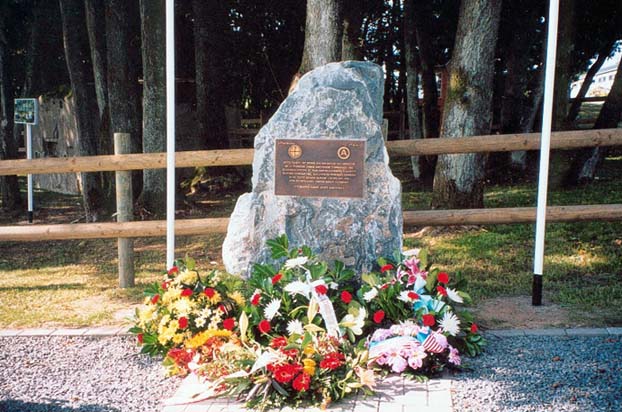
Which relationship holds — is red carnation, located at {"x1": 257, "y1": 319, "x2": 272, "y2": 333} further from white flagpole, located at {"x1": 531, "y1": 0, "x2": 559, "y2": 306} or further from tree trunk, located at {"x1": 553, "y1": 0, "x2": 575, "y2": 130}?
tree trunk, located at {"x1": 553, "y1": 0, "x2": 575, "y2": 130}

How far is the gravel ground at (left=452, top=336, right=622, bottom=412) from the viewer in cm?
373

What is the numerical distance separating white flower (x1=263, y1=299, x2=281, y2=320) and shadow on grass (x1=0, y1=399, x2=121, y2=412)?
1.13 meters

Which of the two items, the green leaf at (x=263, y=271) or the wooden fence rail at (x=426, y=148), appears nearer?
the green leaf at (x=263, y=271)

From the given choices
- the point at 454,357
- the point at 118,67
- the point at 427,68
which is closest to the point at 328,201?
the point at 454,357

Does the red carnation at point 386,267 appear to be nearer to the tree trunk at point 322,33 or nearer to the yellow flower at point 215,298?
the yellow flower at point 215,298

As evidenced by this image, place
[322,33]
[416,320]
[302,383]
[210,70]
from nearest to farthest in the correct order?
[302,383] < [416,320] < [322,33] < [210,70]

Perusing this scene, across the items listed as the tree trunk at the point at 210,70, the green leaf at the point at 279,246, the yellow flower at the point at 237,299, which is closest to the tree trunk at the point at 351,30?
the tree trunk at the point at 210,70

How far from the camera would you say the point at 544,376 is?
13.5 ft

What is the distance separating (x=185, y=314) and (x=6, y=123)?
1042 cm

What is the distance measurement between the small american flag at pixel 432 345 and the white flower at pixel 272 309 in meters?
1.03

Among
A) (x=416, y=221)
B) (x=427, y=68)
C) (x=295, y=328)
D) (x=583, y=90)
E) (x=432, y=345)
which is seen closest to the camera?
(x=432, y=345)

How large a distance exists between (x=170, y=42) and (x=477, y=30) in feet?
14.1

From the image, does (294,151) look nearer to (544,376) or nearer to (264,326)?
(264,326)

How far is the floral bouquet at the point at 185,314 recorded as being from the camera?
450 cm
